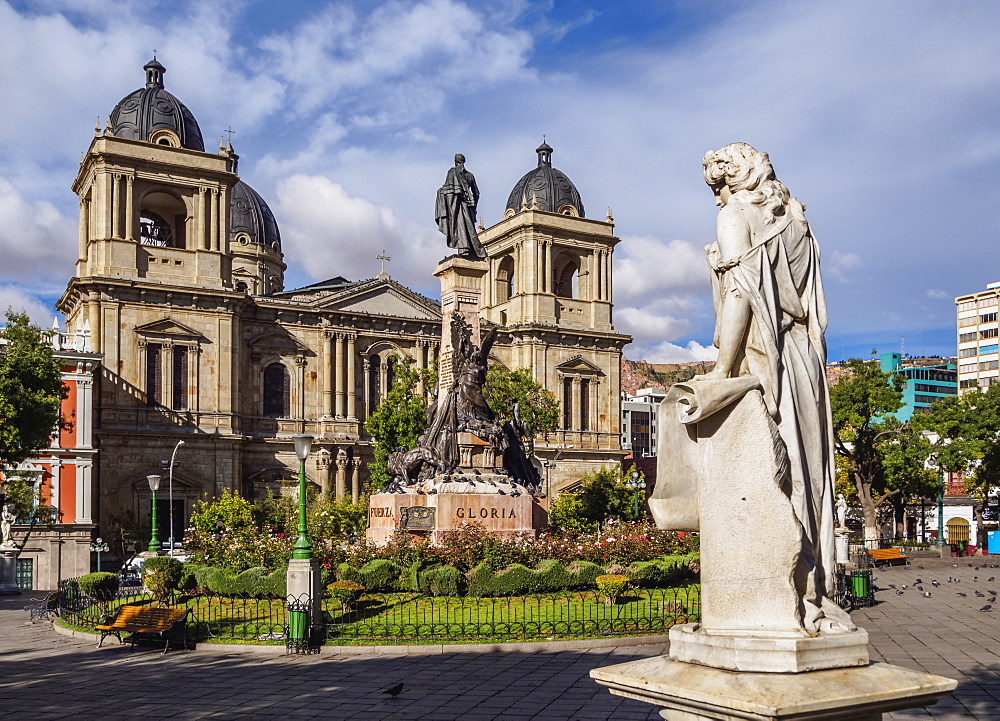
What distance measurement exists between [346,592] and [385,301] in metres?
39.5

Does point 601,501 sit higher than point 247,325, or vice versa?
point 247,325

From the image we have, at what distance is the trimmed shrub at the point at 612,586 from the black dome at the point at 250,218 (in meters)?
50.5

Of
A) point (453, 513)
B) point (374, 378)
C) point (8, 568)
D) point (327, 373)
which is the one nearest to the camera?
point (453, 513)

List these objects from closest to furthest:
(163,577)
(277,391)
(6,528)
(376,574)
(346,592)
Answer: (346,592) → (376,574) → (163,577) → (6,528) → (277,391)

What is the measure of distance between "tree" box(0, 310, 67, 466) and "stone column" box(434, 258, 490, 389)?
35.7 feet

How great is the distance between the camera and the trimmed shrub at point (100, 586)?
68.0 feet

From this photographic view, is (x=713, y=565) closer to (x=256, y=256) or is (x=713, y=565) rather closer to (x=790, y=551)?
(x=790, y=551)

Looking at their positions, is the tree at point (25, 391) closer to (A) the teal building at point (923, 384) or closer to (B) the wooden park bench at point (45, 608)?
(B) the wooden park bench at point (45, 608)

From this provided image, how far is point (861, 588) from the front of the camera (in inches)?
857

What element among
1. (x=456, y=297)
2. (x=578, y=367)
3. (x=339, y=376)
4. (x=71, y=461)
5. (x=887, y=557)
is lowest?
(x=887, y=557)

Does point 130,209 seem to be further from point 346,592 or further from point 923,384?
point 923,384

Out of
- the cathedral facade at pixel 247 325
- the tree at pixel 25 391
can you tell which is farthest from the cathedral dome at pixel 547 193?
the tree at pixel 25 391

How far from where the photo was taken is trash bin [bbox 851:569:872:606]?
21.4 metres

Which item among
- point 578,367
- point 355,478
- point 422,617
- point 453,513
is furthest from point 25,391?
point 578,367
